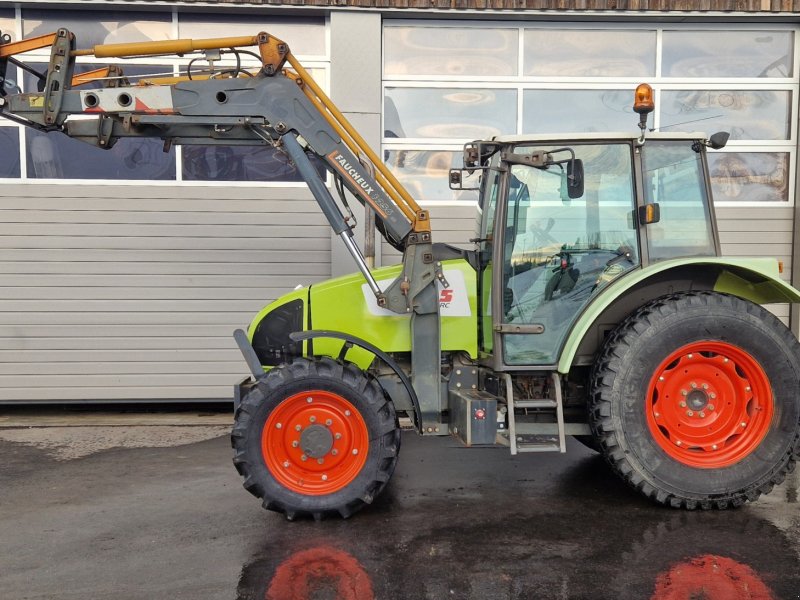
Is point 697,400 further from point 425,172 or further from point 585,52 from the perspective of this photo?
point 585,52

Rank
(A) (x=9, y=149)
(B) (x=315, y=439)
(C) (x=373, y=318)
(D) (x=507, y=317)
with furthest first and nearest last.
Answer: (A) (x=9, y=149) → (C) (x=373, y=318) → (D) (x=507, y=317) → (B) (x=315, y=439)

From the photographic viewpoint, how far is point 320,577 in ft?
11.5

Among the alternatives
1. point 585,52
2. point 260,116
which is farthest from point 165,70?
point 585,52

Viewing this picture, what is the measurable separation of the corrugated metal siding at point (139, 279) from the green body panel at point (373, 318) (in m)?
2.84

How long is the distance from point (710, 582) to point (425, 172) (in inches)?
203

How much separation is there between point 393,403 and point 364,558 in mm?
1177

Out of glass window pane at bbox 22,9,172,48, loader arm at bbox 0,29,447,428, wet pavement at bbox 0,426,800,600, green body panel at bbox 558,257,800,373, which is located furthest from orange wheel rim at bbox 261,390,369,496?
glass window pane at bbox 22,9,172,48

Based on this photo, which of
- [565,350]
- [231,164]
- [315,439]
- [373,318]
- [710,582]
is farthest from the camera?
[231,164]

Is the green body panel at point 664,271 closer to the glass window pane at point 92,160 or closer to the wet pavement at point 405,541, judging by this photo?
the wet pavement at point 405,541

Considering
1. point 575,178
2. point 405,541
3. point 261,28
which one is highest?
point 261,28

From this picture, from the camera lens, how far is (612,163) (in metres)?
4.55

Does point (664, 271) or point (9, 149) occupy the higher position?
point (9, 149)

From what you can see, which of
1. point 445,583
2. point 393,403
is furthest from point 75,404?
point 445,583

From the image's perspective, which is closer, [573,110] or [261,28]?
[261,28]
